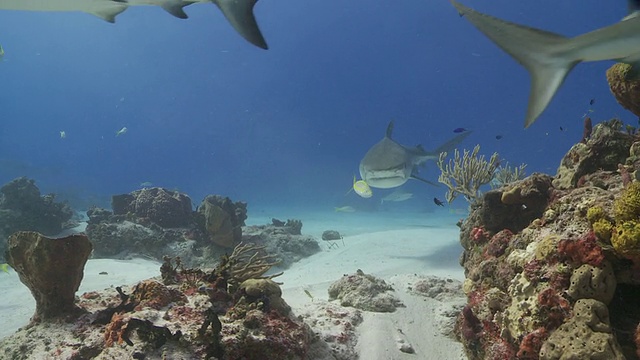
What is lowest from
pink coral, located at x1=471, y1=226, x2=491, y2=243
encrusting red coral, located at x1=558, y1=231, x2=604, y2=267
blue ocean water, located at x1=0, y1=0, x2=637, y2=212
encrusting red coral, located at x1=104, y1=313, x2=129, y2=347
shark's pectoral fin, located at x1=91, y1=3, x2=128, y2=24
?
encrusting red coral, located at x1=104, y1=313, x2=129, y2=347

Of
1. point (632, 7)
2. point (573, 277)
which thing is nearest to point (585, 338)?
point (573, 277)

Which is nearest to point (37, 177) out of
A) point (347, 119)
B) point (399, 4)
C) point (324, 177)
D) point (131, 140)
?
point (324, 177)

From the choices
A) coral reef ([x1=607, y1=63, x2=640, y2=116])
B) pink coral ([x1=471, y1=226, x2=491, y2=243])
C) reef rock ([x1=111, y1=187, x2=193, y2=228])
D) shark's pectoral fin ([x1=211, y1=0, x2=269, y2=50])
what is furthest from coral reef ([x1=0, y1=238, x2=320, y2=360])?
reef rock ([x1=111, y1=187, x2=193, y2=228])

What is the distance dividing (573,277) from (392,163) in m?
6.95

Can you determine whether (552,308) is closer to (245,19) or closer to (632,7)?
(632,7)

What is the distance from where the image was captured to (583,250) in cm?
276

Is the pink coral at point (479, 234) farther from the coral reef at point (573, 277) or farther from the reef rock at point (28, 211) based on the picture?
the reef rock at point (28, 211)

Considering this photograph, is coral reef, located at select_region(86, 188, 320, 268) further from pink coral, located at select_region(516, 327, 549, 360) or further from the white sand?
pink coral, located at select_region(516, 327, 549, 360)

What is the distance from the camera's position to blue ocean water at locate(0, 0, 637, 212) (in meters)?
76.9

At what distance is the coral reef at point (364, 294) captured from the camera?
507cm

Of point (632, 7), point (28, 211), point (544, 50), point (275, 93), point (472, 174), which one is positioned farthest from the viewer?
point (275, 93)

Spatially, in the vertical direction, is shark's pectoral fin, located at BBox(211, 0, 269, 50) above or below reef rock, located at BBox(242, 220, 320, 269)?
above

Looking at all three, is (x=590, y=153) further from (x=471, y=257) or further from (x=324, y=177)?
(x=324, y=177)

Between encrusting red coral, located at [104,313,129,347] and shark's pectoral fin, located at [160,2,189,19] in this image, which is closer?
encrusting red coral, located at [104,313,129,347]
